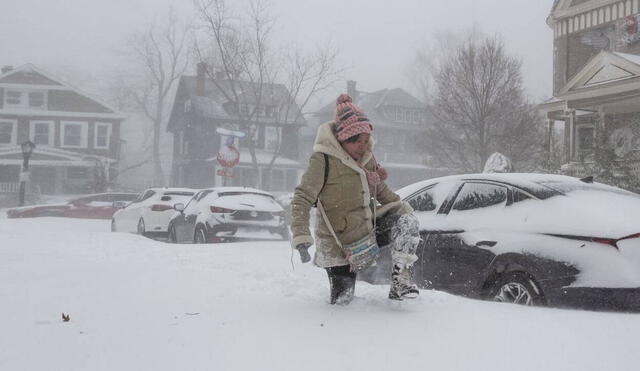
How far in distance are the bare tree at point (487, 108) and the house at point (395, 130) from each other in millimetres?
25685

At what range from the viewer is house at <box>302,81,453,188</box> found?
48875mm

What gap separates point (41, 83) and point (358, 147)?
136 feet

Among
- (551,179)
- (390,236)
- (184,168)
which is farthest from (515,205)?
(184,168)

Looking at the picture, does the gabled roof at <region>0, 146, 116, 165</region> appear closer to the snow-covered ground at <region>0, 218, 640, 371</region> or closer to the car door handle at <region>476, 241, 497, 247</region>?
the snow-covered ground at <region>0, 218, 640, 371</region>

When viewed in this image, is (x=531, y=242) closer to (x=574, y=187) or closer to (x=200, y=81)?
(x=574, y=187)

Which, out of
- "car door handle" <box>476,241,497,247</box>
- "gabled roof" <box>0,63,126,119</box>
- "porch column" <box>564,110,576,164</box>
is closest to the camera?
"car door handle" <box>476,241,497,247</box>

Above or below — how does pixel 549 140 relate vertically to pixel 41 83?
below

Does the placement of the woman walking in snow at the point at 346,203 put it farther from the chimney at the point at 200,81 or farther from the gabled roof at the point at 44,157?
the chimney at the point at 200,81

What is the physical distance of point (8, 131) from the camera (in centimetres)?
3869

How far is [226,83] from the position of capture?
134 feet

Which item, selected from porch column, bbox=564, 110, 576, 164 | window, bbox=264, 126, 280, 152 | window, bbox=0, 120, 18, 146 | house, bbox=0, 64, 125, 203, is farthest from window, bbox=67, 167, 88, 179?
porch column, bbox=564, 110, 576, 164

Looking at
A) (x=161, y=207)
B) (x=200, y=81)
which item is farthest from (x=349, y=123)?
(x=200, y=81)

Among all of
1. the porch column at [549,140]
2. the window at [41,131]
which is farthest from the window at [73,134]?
the porch column at [549,140]

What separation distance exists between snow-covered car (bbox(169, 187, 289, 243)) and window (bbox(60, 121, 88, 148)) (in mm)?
32098
